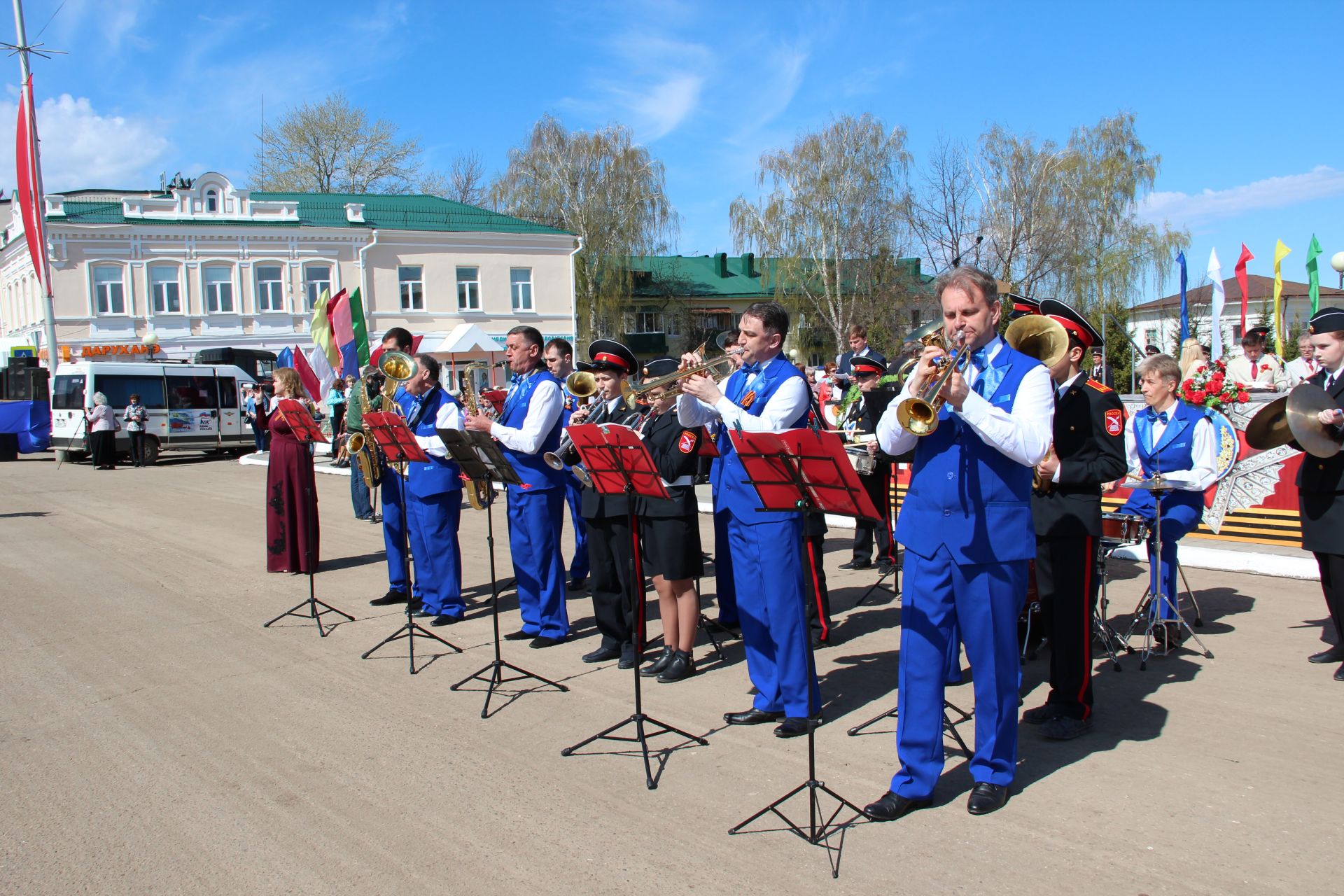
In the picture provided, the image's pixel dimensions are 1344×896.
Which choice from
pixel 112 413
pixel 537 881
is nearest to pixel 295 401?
pixel 537 881

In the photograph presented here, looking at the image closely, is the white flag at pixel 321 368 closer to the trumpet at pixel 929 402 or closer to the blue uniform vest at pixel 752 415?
the blue uniform vest at pixel 752 415

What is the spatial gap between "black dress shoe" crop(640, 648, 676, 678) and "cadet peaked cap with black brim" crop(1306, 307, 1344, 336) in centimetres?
431

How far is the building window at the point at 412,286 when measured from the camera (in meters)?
39.7

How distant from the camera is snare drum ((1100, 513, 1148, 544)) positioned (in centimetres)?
582

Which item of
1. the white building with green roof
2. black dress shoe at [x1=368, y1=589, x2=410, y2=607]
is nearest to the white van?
the white building with green roof

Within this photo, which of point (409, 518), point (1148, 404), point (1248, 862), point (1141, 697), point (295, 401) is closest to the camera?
point (1248, 862)

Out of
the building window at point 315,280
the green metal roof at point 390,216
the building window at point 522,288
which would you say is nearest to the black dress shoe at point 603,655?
the building window at point 315,280

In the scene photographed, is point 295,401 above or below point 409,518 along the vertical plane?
above

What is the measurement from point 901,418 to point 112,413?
76.1 ft

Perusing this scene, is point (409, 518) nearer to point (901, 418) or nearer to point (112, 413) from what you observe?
point (901, 418)

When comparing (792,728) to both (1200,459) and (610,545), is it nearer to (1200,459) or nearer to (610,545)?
(610,545)

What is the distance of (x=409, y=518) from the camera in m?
7.62

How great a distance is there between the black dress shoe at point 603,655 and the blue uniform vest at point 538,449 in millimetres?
1158

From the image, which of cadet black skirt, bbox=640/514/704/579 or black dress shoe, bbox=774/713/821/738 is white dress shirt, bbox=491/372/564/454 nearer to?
cadet black skirt, bbox=640/514/704/579
